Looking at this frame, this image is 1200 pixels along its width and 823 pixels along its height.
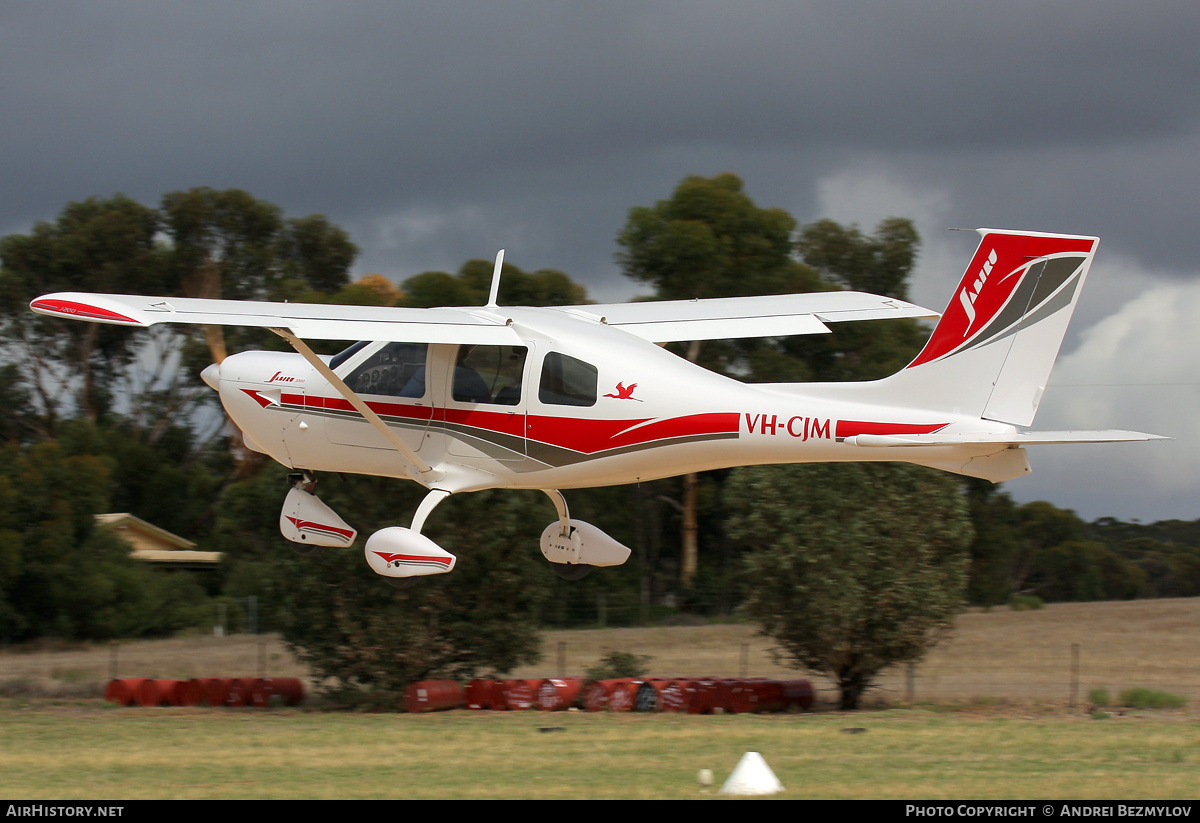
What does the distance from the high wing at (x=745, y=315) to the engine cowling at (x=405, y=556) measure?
11.4 feet

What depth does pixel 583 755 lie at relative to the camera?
15859 mm

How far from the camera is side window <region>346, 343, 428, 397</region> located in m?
14.5

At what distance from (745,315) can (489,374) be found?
3.85 meters

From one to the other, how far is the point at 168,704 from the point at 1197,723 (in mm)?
19428

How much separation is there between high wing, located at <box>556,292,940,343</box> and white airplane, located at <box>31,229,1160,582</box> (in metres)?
0.04

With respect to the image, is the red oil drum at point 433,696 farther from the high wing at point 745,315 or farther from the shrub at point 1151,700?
the shrub at point 1151,700

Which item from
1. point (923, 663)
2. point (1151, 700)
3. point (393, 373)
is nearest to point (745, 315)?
point (393, 373)

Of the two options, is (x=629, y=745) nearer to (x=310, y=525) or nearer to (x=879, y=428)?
(x=310, y=525)

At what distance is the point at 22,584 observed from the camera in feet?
132

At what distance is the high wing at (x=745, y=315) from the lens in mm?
15859

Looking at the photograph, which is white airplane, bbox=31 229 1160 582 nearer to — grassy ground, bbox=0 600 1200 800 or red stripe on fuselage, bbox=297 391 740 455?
red stripe on fuselage, bbox=297 391 740 455

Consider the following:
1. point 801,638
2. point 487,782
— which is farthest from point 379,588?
point 487,782

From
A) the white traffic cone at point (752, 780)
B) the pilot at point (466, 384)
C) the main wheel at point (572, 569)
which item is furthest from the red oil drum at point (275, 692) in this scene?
the white traffic cone at point (752, 780)

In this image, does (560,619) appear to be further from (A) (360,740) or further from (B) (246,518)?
(A) (360,740)
